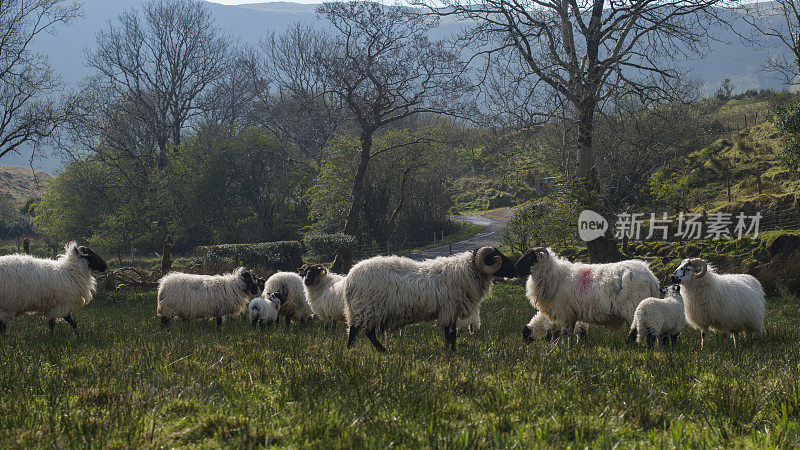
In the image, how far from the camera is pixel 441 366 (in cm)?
580

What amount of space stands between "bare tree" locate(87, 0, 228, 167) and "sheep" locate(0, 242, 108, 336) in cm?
3357

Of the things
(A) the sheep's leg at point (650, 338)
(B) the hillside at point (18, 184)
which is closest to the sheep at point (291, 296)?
(A) the sheep's leg at point (650, 338)

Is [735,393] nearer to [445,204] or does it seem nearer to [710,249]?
[710,249]

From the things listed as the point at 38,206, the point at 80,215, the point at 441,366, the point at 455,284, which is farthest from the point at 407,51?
the point at 38,206

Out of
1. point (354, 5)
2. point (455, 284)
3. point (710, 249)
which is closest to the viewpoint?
point (455, 284)

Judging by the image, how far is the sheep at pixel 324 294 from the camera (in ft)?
35.6

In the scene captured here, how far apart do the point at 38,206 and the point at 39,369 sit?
4532cm

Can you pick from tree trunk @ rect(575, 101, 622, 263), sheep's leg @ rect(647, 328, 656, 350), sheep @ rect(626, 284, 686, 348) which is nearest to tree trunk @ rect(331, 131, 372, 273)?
tree trunk @ rect(575, 101, 622, 263)

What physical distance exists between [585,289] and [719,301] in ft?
6.68

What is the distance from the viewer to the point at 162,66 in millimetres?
42625

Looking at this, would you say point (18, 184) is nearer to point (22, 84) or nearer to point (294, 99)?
point (294, 99)

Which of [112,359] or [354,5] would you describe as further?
[354,5]

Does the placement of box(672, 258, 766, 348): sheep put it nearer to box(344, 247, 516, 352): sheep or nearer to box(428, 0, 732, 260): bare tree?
box(344, 247, 516, 352): sheep

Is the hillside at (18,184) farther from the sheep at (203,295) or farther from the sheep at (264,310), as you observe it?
the sheep at (264,310)
